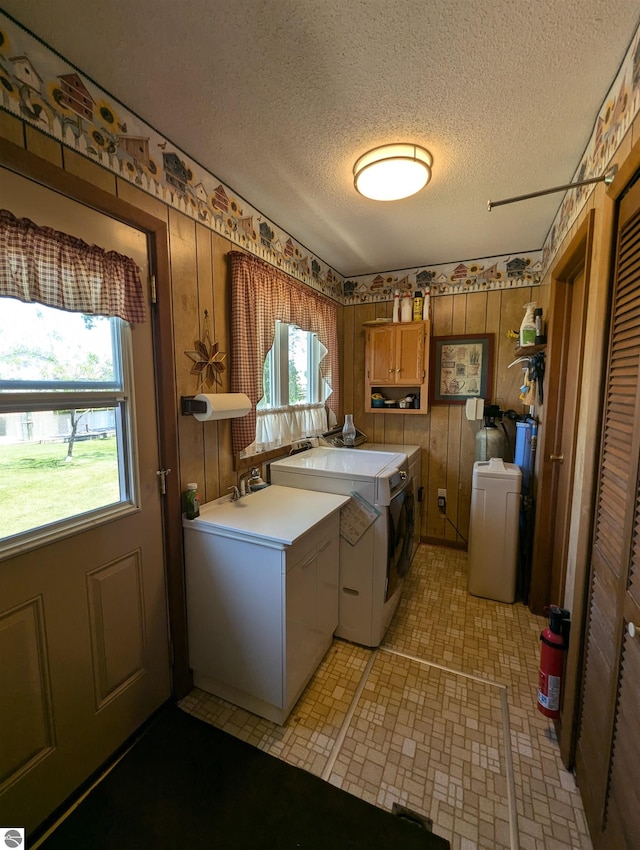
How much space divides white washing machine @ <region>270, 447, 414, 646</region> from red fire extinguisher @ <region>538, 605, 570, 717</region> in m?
0.76

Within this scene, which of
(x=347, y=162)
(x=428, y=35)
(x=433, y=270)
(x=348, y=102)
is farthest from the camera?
(x=433, y=270)

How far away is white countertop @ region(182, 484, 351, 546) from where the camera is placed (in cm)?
146

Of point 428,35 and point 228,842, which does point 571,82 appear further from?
point 228,842

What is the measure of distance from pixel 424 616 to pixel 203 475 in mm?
1696

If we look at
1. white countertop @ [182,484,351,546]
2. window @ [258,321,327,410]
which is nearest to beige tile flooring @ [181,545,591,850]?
white countertop @ [182,484,351,546]

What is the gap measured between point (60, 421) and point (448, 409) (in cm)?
282

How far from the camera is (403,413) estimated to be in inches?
125

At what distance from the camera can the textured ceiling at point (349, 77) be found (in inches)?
38.2

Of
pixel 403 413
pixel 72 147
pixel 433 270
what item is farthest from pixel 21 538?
pixel 433 270

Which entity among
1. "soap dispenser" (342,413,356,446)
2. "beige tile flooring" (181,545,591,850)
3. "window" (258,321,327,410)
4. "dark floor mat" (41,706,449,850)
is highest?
"window" (258,321,327,410)

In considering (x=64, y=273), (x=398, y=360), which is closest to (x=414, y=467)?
(x=398, y=360)

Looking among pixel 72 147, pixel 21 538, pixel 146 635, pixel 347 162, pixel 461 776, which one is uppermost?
pixel 347 162

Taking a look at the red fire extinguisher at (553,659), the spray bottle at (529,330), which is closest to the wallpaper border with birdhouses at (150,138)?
the spray bottle at (529,330)

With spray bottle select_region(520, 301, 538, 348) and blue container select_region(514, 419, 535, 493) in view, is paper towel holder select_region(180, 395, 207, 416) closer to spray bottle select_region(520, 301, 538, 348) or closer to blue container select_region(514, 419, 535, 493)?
spray bottle select_region(520, 301, 538, 348)
